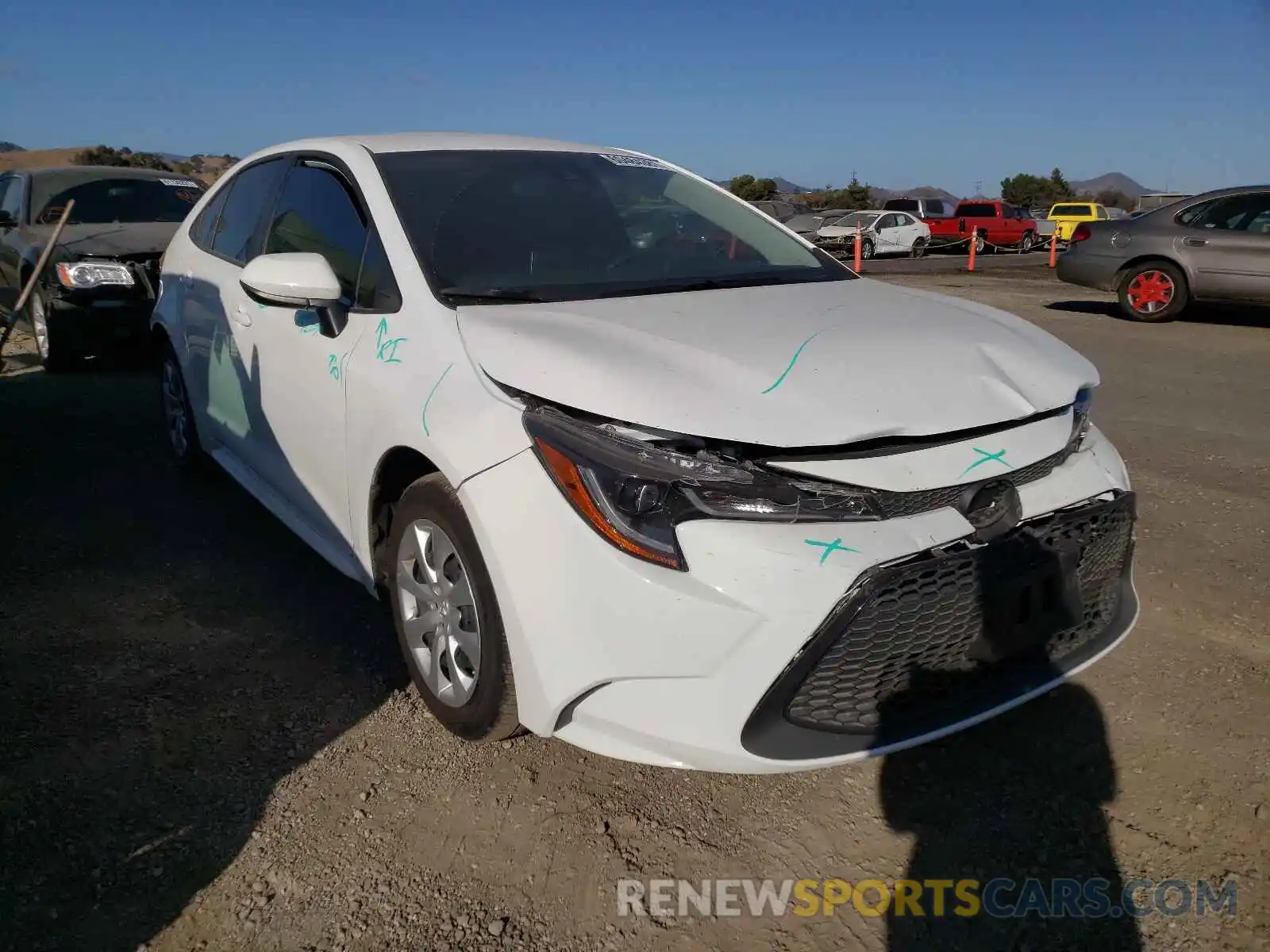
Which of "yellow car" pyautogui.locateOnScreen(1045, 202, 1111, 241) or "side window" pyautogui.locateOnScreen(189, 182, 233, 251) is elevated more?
"yellow car" pyautogui.locateOnScreen(1045, 202, 1111, 241)

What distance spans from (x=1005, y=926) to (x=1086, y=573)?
910 mm

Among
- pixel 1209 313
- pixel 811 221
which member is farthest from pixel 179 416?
pixel 811 221

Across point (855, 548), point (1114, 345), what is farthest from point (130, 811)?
point (1114, 345)

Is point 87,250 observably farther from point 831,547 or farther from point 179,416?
point 831,547

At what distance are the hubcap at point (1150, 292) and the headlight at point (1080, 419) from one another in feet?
29.5

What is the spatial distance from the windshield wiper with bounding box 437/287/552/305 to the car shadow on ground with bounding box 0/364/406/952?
4.09 feet

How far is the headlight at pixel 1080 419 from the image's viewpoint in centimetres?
262

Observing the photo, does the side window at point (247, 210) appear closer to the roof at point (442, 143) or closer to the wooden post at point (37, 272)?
the roof at point (442, 143)

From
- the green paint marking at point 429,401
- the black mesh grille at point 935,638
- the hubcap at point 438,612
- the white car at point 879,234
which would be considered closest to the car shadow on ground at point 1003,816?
the black mesh grille at point 935,638

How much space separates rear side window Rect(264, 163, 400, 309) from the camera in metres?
2.98

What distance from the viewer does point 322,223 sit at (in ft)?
11.3

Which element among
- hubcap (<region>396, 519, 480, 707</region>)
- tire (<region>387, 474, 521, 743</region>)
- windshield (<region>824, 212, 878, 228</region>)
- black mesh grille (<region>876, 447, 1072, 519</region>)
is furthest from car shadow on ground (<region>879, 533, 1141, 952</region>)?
windshield (<region>824, 212, 878, 228</region>)

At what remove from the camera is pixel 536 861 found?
232 cm

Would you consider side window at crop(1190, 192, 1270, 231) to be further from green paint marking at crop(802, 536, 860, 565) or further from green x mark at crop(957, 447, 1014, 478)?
green paint marking at crop(802, 536, 860, 565)
